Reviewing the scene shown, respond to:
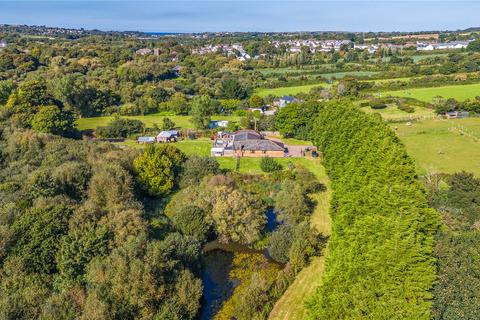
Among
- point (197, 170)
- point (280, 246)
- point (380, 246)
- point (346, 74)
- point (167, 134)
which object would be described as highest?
point (346, 74)

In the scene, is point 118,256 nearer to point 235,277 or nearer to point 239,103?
point 235,277

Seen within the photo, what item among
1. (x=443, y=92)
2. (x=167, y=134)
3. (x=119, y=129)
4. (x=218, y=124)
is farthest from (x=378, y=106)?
(x=119, y=129)

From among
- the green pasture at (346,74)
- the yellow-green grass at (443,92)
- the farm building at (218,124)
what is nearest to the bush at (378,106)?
the yellow-green grass at (443,92)

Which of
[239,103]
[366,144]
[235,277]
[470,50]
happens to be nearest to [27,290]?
[235,277]

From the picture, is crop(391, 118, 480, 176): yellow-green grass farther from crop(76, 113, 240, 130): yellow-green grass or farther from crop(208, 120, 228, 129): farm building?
crop(76, 113, 240, 130): yellow-green grass

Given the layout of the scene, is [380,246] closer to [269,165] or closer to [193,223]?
[193,223]

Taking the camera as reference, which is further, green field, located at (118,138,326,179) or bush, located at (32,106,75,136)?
bush, located at (32,106,75,136)

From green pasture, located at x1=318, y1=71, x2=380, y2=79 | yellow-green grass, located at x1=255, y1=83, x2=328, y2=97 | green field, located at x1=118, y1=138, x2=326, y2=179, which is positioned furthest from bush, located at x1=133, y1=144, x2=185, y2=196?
green pasture, located at x1=318, y1=71, x2=380, y2=79
